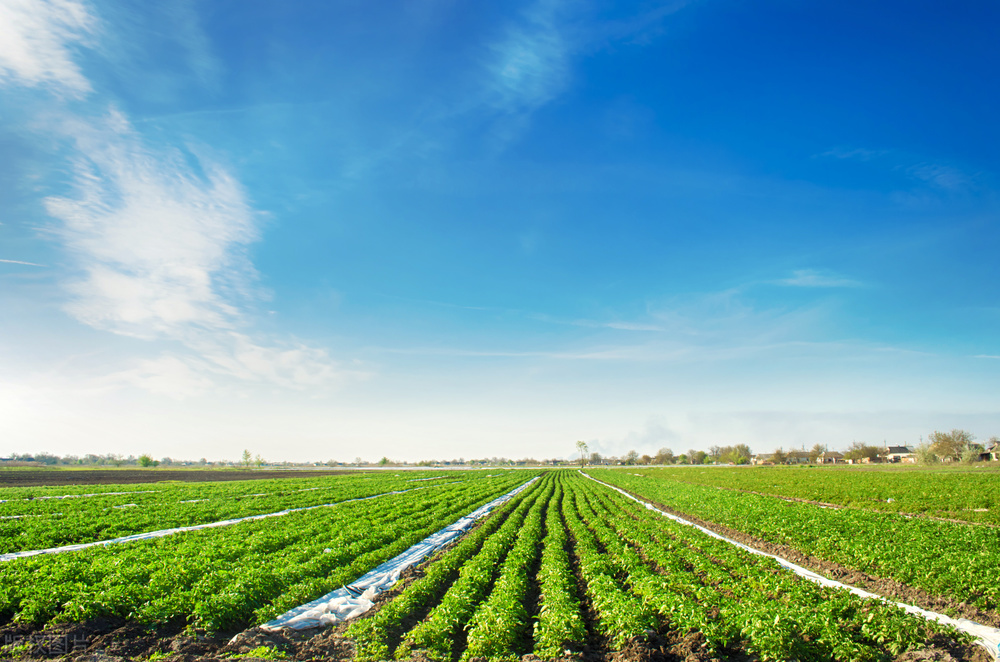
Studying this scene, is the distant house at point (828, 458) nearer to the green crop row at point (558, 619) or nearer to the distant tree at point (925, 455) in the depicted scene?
the distant tree at point (925, 455)

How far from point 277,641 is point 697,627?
8452 millimetres

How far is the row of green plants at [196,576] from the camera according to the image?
9352 mm

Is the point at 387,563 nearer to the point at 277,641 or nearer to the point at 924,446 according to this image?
the point at 277,641

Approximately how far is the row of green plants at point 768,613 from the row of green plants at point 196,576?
29.4 feet

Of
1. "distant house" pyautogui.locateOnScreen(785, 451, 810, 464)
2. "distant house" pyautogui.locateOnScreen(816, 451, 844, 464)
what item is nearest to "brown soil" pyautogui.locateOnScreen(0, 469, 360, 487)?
"distant house" pyautogui.locateOnScreen(785, 451, 810, 464)

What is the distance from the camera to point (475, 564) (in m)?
13.7

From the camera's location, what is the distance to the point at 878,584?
1253 cm

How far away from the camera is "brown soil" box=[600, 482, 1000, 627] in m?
9.77

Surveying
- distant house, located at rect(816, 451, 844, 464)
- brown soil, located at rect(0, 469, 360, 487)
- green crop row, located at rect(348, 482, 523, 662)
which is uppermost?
green crop row, located at rect(348, 482, 523, 662)

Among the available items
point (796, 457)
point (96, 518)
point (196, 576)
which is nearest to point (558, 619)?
point (196, 576)

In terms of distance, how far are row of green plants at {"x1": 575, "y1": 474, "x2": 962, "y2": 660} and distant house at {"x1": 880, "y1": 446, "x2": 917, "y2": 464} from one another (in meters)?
182

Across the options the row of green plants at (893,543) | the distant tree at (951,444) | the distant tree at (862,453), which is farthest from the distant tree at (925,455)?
the row of green plants at (893,543)

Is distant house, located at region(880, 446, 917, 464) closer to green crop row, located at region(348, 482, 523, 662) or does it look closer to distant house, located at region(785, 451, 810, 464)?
distant house, located at region(785, 451, 810, 464)

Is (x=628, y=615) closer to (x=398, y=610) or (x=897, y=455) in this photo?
(x=398, y=610)
